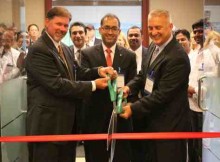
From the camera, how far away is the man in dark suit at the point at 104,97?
3.21 meters

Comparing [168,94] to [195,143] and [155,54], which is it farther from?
[195,143]

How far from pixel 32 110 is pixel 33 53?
44 cm

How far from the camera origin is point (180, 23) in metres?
8.49

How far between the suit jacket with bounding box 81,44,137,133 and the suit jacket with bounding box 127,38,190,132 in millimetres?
477

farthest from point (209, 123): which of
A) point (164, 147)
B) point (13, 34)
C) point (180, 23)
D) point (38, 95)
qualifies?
point (180, 23)

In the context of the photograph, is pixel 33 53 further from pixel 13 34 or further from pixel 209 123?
pixel 209 123

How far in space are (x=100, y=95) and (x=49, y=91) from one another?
560 mm

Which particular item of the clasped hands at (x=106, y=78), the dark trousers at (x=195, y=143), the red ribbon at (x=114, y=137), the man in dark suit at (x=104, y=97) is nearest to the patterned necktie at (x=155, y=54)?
the clasped hands at (x=106, y=78)

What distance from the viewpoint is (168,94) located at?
8.83 feet

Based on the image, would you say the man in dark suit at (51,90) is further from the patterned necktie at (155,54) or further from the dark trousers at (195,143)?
the dark trousers at (195,143)

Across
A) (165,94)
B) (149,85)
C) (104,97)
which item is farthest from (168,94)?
(104,97)

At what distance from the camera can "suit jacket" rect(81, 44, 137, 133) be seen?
126 inches

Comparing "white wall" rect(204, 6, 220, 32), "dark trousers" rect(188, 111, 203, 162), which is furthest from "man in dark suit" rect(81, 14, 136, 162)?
"dark trousers" rect(188, 111, 203, 162)

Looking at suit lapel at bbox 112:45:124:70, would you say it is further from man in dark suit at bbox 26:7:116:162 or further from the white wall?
the white wall
